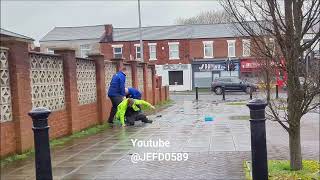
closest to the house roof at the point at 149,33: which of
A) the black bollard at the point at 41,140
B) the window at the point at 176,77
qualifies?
the window at the point at 176,77

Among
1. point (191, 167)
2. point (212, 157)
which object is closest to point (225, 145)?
point (212, 157)

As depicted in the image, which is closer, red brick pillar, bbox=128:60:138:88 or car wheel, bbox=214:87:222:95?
red brick pillar, bbox=128:60:138:88

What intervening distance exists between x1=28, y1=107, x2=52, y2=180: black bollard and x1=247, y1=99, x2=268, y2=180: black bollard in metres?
2.15

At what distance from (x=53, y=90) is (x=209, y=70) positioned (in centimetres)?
4156

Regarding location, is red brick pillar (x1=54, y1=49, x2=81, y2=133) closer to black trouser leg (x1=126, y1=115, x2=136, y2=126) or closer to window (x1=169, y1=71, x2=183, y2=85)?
black trouser leg (x1=126, y1=115, x2=136, y2=126)

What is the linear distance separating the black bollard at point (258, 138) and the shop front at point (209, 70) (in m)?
45.8

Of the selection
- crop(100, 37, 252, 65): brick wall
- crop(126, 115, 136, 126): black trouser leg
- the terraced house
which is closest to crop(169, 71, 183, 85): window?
the terraced house

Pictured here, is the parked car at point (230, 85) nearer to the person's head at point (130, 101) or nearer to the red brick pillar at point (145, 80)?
the red brick pillar at point (145, 80)

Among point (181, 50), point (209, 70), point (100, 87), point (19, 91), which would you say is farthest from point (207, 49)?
point (19, 91)

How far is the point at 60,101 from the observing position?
11891mm

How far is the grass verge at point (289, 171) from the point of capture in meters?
6.47

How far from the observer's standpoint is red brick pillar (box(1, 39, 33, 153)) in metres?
9.12

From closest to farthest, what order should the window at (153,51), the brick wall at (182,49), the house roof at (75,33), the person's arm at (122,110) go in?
the person's arm at (122,110) → the brick wall at (182,49) → the window at (153,51) → the house roof at (75,33)

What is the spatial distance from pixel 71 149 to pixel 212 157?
121 inches
